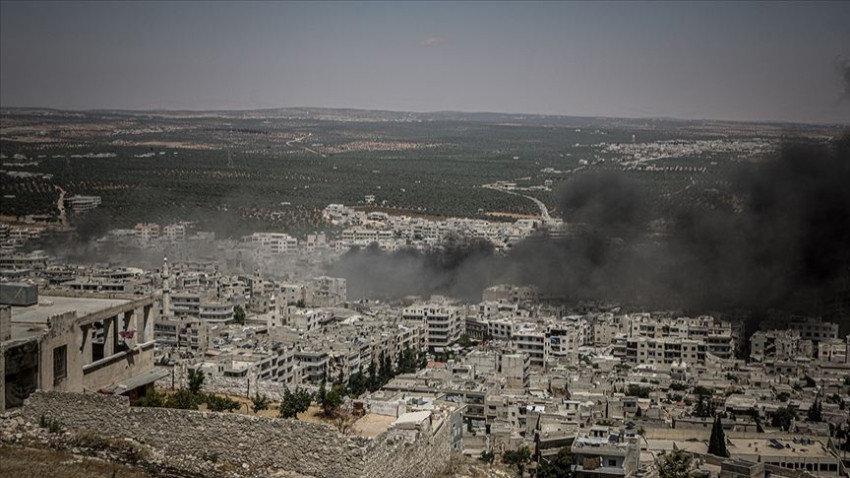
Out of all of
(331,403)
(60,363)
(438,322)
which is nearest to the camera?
(60,363)

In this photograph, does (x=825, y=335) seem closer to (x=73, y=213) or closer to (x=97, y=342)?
(x=97, y=342)

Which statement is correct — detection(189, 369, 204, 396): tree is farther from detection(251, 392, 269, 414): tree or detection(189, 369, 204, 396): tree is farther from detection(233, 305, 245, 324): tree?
detection(233, 305, 245, 324): tree

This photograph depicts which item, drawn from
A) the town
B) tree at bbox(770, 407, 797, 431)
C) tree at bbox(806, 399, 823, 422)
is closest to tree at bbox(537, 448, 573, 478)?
the town

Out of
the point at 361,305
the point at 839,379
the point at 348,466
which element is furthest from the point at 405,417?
the point at 361,305

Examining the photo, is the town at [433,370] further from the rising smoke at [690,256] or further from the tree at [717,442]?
the rising smoke at [690,256]

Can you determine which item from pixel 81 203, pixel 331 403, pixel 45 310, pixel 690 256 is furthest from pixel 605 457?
pixel 81 203

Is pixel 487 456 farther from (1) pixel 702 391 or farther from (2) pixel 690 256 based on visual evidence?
(2) pixel 690 256
